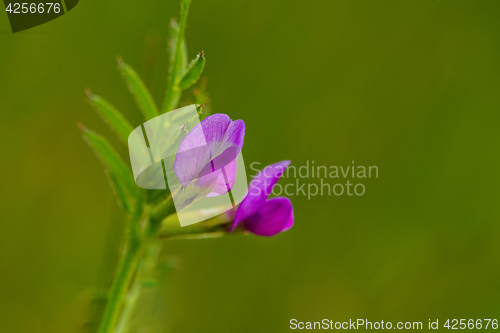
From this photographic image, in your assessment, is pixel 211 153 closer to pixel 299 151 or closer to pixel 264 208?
pixel 264 208

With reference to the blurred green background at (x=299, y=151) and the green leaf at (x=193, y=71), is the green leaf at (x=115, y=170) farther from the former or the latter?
the blurred green background at (x=299, y=151)

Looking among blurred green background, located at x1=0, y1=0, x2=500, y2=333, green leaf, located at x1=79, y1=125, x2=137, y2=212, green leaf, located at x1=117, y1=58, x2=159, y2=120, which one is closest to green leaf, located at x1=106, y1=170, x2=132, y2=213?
green leaf, located at x1=79, y1=125, x2=137, y2=212

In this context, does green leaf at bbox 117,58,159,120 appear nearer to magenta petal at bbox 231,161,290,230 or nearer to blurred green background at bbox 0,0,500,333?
magenta petal at bbox 231,161,290,230

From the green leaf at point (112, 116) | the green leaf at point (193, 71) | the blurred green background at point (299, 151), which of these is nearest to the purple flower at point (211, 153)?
the green leaf at point (193, 71)

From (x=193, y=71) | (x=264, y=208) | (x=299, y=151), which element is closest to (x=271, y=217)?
(x=264, y=208)

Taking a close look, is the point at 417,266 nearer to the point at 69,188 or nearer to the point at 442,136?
the point at 442,136

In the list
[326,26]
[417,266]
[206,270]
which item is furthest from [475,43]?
[206,270]

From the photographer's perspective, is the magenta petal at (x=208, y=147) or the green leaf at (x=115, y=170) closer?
the magenta petal at (x=208, y=147)
